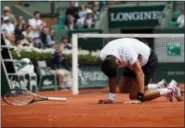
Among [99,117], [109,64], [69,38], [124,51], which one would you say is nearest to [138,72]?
[124,51]

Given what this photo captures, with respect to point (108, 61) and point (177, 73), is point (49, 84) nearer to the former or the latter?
point (177, 73)

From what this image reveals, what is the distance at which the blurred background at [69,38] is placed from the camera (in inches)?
679

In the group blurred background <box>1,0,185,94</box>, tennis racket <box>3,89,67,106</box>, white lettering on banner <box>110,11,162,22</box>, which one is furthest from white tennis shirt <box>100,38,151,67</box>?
white lettering on banner <box>110,11,162,22</box>

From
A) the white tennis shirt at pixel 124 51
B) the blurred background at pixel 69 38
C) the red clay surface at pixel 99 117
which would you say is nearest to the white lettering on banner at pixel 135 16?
the blurred background at pixel 69 38

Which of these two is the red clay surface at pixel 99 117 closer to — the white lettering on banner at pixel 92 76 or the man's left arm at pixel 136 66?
the man's left arm at pixel 136 66

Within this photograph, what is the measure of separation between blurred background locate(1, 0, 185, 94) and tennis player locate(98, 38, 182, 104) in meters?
5.28

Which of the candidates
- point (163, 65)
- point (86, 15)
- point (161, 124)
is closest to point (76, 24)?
point (86, 15)

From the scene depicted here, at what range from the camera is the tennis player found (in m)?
8.86

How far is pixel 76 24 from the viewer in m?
21.6

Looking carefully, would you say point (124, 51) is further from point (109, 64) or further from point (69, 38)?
point (69, 38)

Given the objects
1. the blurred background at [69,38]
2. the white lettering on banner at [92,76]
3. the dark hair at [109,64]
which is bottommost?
the white lettering on banner at [92,76]

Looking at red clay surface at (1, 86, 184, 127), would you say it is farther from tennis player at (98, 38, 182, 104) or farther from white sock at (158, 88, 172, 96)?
white sock at (158, 88, 172, 96)

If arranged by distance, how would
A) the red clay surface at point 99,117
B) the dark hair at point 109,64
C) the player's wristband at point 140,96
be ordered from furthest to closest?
1. the player's wristband at point 140,96
2. the dark hair at point 109,64
3. the red clay surface at point 99,117

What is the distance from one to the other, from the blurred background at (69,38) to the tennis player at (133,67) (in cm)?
528
